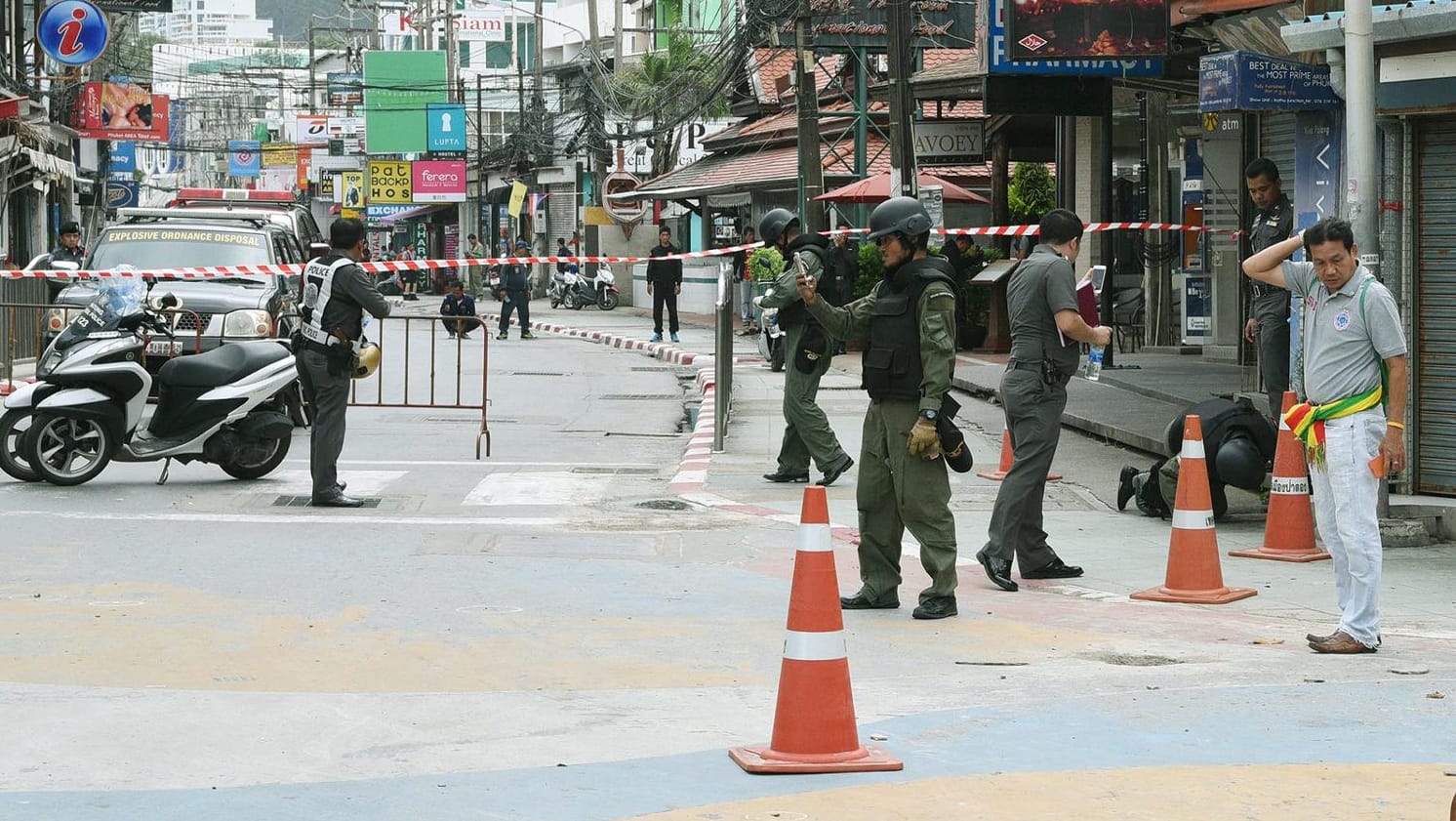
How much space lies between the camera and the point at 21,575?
30.3 ft

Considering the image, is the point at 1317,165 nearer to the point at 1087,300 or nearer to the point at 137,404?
the point at 1087,300

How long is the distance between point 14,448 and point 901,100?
42.2 ft

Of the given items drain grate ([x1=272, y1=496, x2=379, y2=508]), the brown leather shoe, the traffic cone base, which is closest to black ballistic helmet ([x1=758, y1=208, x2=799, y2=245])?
drain grate ([x1=272, y1=496, x2=379, y2=508])

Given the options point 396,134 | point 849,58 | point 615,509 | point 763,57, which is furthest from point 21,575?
point 396,134

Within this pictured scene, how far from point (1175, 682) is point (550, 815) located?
289 centimetres

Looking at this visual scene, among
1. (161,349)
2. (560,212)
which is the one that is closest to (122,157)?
(560,212)

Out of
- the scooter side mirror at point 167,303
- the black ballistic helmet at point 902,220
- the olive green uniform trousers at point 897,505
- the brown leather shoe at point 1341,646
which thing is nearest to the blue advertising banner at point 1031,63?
the scooter side mirror at point 167,303

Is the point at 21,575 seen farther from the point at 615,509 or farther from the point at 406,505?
the point at 615,509

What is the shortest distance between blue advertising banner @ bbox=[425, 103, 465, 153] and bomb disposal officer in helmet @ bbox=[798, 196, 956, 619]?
63240mm

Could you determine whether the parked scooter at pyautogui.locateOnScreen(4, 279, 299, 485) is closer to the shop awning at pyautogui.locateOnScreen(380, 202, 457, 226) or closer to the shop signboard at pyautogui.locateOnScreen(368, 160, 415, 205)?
the shop signboard at pyautogui.locateOnScreen(368, 160, 415, 205)

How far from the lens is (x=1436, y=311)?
1118 cm

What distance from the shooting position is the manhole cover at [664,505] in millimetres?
12312

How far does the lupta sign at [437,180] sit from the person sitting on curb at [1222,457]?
58955mm

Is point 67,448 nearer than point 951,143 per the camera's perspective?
Yes
